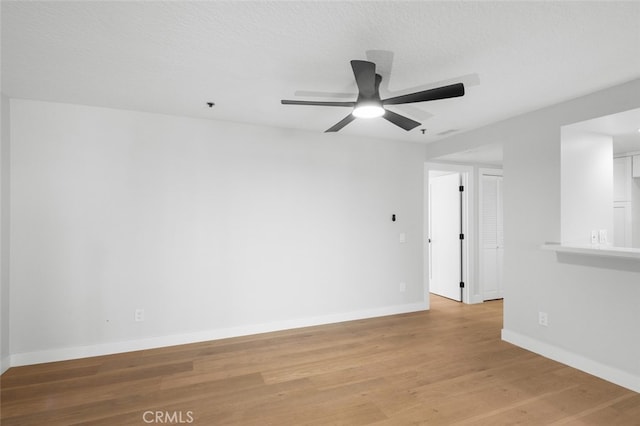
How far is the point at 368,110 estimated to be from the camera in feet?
7.44

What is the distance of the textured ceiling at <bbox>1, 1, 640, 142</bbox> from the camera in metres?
1.71

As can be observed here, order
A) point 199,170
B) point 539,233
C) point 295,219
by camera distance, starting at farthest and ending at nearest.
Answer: point 295,219, point 199,170, point 539,233

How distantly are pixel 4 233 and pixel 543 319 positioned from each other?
528cm

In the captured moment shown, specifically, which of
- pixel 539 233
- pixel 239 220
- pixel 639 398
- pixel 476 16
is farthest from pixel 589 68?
pixel 239 220

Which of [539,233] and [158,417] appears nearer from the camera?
[158,417]

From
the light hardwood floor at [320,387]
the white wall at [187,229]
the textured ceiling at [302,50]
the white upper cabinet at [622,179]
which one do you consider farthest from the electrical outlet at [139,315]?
the white upper cabinet at [622,179]

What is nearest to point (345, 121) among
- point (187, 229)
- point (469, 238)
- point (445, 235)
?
point (187, 229)

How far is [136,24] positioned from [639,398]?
4.41 metres

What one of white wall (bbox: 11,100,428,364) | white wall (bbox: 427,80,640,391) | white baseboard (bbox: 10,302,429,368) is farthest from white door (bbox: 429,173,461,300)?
white wall (bbox: 427,80,640,391)

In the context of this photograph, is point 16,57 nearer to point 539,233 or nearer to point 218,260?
point 218,260

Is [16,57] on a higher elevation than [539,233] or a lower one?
higher

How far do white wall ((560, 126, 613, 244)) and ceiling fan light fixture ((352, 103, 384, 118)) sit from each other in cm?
209

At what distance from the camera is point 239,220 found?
376cm

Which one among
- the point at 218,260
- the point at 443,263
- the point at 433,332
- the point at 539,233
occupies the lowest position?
the point at 433,332
